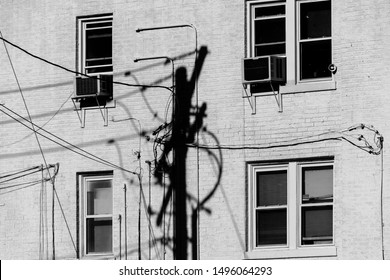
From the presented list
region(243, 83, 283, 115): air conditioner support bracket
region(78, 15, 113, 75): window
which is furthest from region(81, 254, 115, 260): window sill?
region(243, 83, 283, 115): air conditioner support bracket

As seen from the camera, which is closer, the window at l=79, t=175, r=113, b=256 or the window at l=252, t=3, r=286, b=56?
the window at l=252, t=3, r=286, b=56

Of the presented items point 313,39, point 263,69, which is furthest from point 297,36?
point 263,69

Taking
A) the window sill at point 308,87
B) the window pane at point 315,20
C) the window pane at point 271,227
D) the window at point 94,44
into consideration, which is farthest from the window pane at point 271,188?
the window at point 94,44

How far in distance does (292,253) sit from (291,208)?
2.78 ft

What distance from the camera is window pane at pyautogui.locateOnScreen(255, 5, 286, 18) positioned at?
25.5m

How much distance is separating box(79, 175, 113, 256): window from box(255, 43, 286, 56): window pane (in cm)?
385

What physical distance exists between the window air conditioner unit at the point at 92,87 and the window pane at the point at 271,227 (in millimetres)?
3920

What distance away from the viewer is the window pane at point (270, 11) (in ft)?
83.7

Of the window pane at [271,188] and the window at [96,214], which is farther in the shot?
the window at [96,214]

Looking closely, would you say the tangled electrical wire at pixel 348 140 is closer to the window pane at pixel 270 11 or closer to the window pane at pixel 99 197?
the window pane at pixel 99 197

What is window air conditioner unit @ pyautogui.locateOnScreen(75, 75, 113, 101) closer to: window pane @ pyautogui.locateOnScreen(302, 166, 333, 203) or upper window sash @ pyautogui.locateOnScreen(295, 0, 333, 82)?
upper window sash @ pyautogui.locateOnScreen(295, 0, 333, 82)

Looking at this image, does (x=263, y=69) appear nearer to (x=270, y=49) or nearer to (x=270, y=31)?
(x=270, y=49)

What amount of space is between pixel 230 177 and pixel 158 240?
6.14ft
